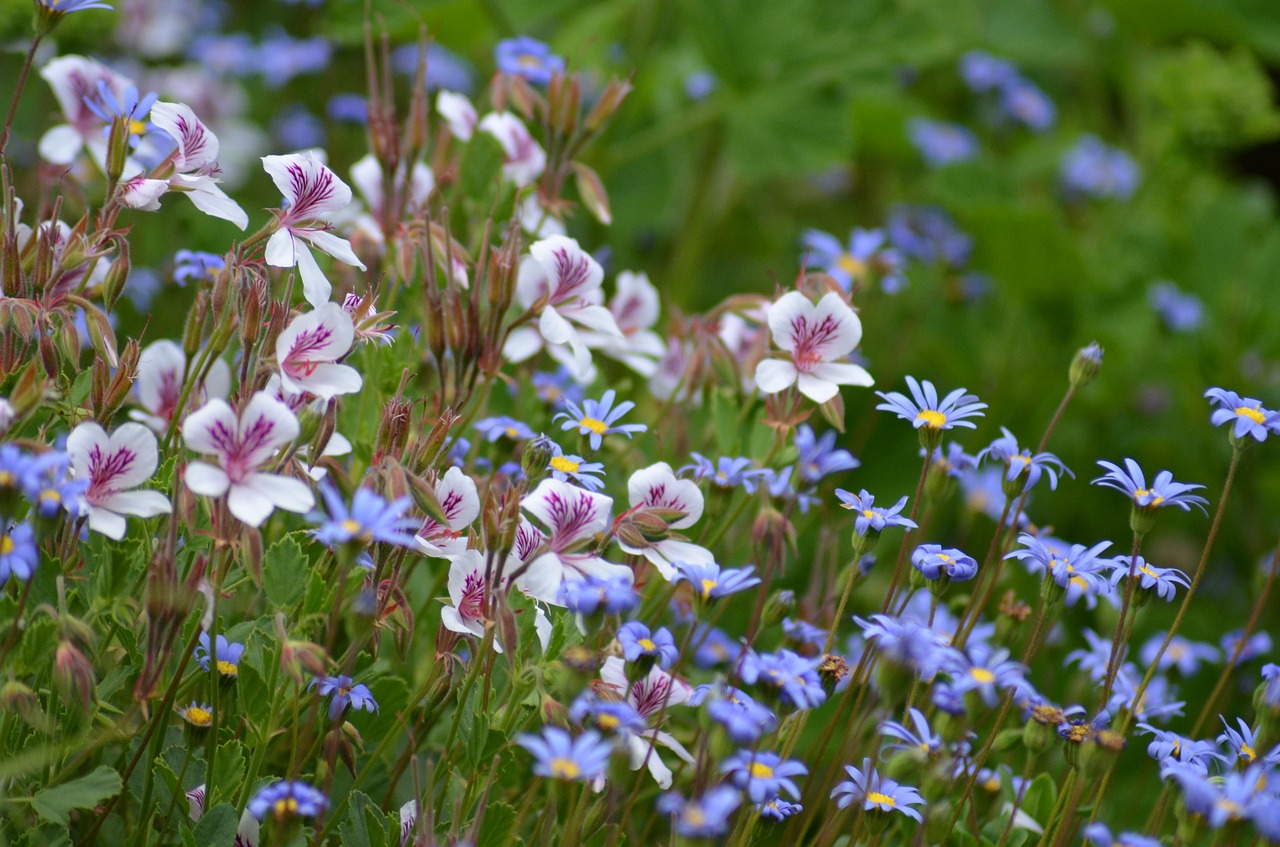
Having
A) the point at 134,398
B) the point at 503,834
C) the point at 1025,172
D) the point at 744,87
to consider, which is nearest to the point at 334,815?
the point at 503,834

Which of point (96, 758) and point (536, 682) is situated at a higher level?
point (536, 682)

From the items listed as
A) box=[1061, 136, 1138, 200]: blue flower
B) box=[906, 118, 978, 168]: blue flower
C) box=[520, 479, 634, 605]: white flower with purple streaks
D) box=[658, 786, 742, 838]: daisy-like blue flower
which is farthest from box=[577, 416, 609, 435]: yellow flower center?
box=[1061, 136, 1138, 200]: blue flower

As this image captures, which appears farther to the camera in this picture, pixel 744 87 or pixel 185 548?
pixel 744 87

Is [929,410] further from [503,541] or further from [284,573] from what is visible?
[284,573]

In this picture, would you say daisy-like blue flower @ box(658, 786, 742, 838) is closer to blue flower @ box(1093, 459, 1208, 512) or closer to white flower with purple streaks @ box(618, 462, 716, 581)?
white flower with purple streaks @ box(618, 462, 716, 581)

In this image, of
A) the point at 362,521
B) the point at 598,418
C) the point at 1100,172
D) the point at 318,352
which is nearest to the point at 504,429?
the point at 598,418

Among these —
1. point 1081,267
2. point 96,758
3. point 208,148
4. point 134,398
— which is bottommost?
point 96,758

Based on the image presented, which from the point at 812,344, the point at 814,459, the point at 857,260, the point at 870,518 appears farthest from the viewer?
the point at 857,260

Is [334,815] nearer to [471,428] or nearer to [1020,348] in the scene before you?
[471,428]
